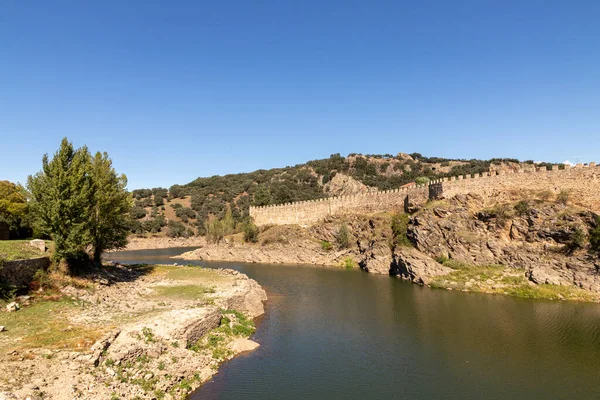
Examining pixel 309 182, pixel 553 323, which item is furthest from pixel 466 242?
pixel 309 182

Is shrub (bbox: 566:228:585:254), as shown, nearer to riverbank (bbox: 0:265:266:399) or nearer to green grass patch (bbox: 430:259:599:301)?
green grass patch (bbox: 430:259:599:301)

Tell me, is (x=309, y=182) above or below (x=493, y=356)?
above

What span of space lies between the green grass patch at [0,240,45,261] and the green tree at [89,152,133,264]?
14.2 ft

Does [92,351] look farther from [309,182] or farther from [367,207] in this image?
[309,182]

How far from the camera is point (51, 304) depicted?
60.1ft

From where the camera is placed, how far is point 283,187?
96.5m

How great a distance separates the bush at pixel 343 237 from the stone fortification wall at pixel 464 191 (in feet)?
16.2

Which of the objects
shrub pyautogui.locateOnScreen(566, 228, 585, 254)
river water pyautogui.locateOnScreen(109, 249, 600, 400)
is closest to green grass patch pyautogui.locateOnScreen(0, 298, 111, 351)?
river water pyautogui.locateOnScreen(109, 249, 600, 400)

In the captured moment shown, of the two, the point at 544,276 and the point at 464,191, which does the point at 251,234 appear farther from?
the point at 544,276

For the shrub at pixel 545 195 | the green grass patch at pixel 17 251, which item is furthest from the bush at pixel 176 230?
the shrub at pixel 545 195

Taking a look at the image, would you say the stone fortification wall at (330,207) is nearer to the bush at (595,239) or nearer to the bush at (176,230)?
the bush at (595,239)

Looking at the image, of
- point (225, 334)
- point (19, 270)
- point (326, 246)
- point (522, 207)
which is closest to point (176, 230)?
point (326, 246)

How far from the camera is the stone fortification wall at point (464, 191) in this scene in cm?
3403

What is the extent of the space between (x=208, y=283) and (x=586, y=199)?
34357mm
